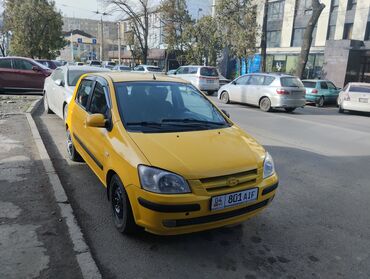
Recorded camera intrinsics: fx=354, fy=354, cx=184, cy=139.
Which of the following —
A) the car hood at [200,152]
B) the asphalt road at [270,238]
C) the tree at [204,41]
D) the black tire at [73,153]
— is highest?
the tree at [204,41]

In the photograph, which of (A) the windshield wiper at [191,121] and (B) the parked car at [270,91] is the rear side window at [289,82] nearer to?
(B) the parked car at [270,91]

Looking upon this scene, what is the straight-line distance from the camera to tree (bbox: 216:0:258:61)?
29969mm

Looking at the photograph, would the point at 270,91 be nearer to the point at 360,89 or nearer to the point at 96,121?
the point at 360,89

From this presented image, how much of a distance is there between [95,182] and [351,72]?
27.4 meters

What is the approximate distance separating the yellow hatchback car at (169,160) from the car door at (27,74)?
38.7ft

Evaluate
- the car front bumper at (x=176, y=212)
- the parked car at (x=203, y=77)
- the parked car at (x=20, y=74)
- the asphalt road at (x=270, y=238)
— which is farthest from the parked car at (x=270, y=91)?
the car front bumper at (x=176, y=212)

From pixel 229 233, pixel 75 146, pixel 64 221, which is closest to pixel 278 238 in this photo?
pixel 229 233

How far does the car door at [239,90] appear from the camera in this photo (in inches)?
627

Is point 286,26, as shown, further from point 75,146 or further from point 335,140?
point 75,146

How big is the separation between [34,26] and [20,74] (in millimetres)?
24348

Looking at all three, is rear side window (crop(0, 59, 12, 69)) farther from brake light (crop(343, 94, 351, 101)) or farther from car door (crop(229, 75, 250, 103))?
brake light (crop(343, 94, 351, 101))

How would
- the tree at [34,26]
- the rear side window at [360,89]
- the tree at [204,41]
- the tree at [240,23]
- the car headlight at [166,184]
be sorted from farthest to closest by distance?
the tree at [34,26]
the tree at [204,41]
the tree at [240,23]
the rear side window at [360,89]
the car headlight at [166,184]

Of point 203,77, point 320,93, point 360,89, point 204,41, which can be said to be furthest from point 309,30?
point 204,41

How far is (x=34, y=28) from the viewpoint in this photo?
3628cm
